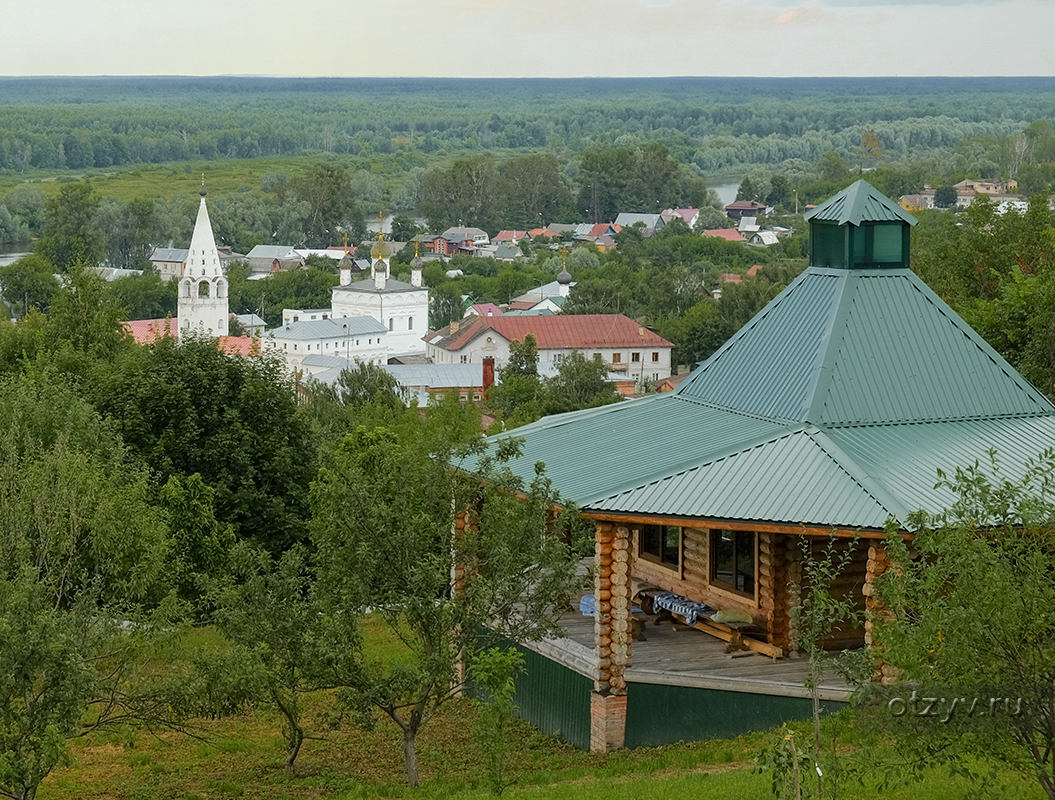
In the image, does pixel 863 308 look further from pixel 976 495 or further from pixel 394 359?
pixel 394 359

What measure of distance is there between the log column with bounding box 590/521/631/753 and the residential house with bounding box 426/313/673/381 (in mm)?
69490

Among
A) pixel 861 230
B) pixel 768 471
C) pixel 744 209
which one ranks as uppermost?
pixel 861 230

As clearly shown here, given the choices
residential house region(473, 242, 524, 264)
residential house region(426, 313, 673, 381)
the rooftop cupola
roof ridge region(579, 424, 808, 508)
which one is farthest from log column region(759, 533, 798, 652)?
residential house region(473, 242, 524, 264)

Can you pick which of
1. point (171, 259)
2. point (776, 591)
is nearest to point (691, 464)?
point (776, 591)

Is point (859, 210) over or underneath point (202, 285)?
over

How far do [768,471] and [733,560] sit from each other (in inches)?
87.2

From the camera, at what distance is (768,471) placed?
46.7 feet

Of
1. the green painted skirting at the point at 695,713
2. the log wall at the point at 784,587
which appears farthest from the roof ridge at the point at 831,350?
the green painted skirting at the point at 695,713

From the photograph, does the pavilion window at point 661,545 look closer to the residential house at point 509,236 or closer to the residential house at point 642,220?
the residential house at point 509,236

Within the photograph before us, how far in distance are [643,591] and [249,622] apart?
559 cm

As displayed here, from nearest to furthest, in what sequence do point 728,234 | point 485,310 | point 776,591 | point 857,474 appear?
point 857,474, point 776,591, point 485,310, point 728,234

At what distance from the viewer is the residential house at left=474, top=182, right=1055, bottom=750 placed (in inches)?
548

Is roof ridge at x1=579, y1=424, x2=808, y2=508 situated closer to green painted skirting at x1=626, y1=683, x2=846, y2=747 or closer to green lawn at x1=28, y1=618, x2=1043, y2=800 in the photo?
green painted skirting at x1=626, y1=683, x2=846, y2=747

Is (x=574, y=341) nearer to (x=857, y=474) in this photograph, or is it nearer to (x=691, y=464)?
(x=691, y=464)
